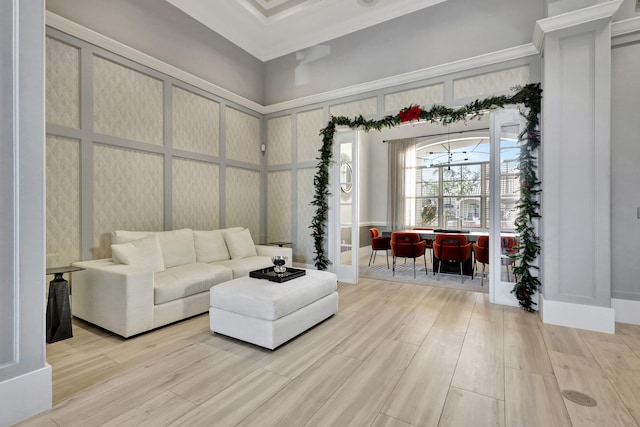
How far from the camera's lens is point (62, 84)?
3.36 m

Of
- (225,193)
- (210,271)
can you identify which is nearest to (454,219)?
(225,193)

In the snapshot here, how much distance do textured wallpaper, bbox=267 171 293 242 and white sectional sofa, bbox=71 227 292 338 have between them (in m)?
1.69

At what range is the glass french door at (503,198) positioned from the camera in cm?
396

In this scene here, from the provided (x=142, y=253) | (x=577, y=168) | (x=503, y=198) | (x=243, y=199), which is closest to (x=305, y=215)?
(x=243, y=199)

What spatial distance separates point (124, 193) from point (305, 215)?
116 inches

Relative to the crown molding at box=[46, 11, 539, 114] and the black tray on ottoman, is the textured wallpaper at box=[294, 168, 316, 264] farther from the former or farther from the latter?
the black tray on ottoman

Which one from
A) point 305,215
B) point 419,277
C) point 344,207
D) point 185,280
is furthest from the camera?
point 305,215

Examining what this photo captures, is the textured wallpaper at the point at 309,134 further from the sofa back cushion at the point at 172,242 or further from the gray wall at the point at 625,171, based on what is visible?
the gray wall at the point at 625,171

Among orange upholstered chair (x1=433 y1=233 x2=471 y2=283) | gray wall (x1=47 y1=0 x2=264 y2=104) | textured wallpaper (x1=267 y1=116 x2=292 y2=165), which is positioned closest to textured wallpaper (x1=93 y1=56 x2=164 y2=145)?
gray wall (x1=47 y1=0 x2=264 y2=104)

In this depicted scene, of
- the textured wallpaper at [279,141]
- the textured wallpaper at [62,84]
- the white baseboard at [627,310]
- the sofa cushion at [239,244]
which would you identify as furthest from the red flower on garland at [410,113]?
the textured wallpaper at [62,84]

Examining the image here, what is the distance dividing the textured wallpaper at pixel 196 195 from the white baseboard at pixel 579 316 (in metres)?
4.86

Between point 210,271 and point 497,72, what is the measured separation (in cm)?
466

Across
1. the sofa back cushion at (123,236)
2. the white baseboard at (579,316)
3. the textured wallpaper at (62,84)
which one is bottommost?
the white baseboard at (579,316)

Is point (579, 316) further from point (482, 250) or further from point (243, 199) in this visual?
point (243, 199)
